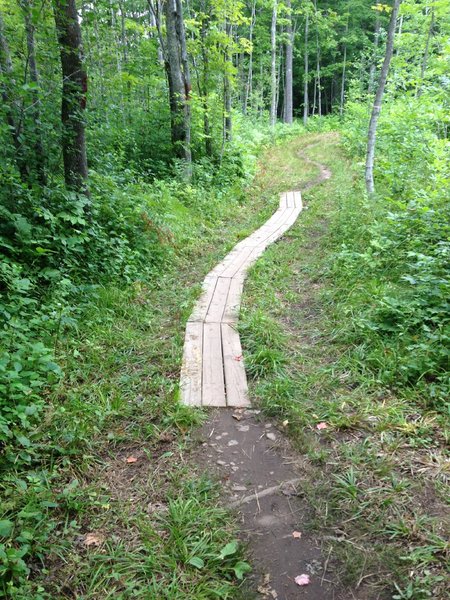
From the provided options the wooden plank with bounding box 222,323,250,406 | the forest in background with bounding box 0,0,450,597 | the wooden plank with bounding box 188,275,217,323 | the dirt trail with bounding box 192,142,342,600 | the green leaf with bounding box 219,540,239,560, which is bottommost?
the dirt trail with bounding box 192,142,342,600

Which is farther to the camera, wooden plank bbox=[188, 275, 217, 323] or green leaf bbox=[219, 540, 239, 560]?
wooden plank bbox=[188, 275, 217, 323]

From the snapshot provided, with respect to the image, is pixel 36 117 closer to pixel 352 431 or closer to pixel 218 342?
pixel 218 342

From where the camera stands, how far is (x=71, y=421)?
347 centimetres

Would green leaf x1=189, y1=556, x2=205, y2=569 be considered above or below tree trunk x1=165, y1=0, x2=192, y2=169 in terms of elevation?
below

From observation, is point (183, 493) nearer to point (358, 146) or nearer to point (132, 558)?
point (132, 558)

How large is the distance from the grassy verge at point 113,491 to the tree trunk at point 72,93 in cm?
234

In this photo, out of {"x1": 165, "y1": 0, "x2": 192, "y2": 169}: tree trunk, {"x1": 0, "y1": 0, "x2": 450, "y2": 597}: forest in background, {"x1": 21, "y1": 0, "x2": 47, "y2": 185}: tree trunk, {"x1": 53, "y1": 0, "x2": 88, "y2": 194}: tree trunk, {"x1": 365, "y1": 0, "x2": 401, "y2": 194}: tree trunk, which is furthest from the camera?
{"x1": 165, "y1": 0, "x2": 192, "y2": 169}: tree trunk

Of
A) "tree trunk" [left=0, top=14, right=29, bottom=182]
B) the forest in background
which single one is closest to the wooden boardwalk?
the forest in background

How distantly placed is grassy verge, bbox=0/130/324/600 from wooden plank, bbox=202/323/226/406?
31 cm

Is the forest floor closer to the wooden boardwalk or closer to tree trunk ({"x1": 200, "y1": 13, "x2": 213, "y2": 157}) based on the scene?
the wooden boardwalk

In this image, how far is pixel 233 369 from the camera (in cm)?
443

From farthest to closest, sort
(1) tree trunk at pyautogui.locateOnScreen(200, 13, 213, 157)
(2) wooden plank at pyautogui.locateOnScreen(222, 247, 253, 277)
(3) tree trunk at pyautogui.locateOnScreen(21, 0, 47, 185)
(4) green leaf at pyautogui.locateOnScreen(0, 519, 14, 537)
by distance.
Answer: (1) tree trunk at pyautogui.locateOnScreen(200, 13, 213, 157) → (2) wooden plank at pyautogui.locateOnScreen(222, 247, 253, 277) → (3) tree trunk at pyautogui.locateOnScreen(21, 0, 47, 185) → (4) green leaf at pyautogui.locateOnScreen(0, 519, 14, 537)

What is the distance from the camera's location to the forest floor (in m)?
2.42

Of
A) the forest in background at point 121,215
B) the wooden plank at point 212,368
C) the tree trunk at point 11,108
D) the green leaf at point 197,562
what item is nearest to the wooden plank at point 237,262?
the forest in background at point 121,215
